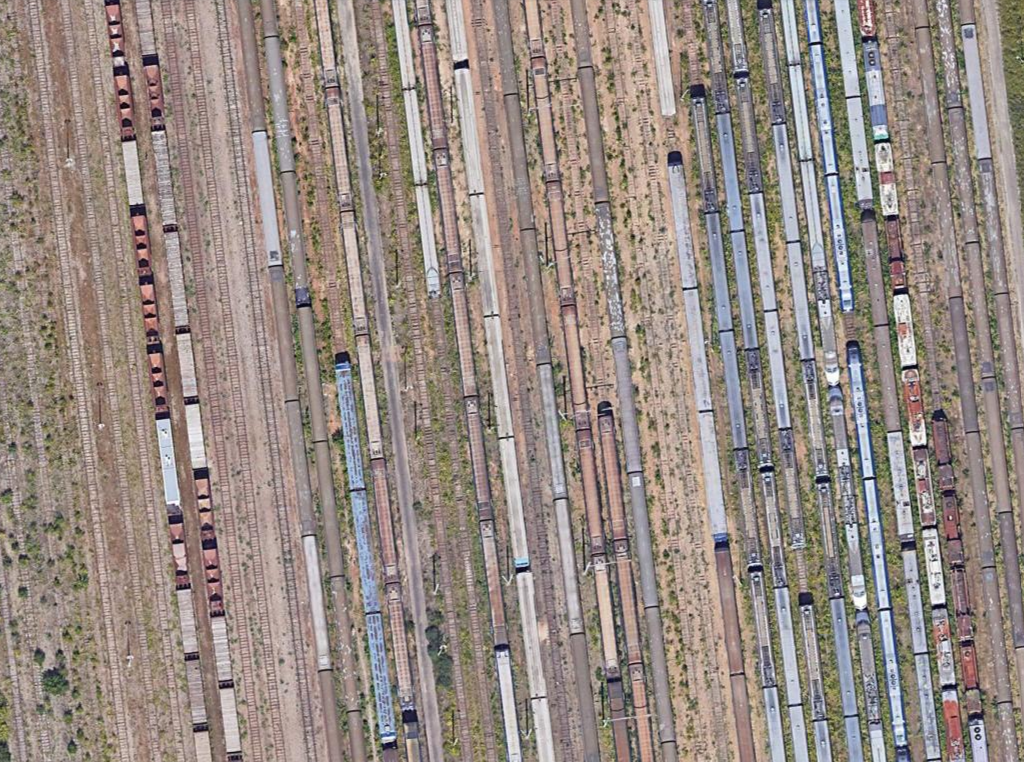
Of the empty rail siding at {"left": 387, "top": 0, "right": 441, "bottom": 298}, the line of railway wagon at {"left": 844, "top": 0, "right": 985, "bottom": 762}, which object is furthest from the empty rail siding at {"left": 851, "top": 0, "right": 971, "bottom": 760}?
the empty rail siding at {"left": 387, "top": 0, "right": 441, "bottom": 298}

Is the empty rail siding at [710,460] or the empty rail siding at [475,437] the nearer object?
the empty rail siding at [475,437]

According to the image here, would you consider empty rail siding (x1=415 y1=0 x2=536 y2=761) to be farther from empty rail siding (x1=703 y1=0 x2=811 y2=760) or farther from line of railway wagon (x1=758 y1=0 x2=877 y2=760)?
line of railway wagon (x1=758 y1=0 x2=877 y2=760)

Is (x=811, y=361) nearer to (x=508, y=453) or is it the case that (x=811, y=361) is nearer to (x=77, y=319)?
(x=508, y=453)

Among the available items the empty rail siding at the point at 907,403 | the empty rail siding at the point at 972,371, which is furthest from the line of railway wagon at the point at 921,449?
the empty rail siding at the point at 972,371

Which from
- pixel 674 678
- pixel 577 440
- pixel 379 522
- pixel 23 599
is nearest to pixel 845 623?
pixel 674 678

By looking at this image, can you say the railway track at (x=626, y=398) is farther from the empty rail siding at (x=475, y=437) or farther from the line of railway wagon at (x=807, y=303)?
the line of railway wagon at (x=807, y=303)

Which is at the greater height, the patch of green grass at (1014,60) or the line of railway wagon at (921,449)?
the patch of green grass at (1014,60)
